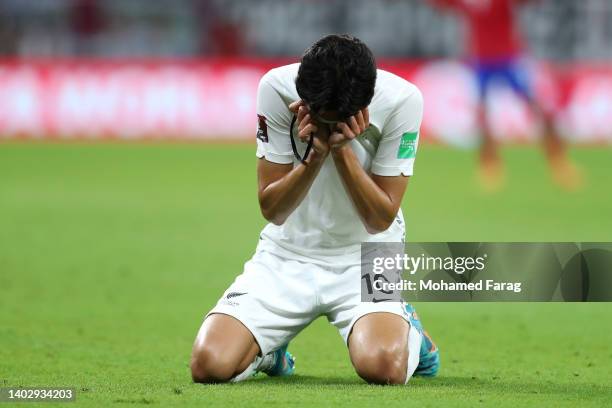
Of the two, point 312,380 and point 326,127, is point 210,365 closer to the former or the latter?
point 312,380

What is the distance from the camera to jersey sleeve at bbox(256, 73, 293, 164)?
540 cm

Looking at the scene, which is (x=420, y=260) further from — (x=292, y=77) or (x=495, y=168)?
(x=495, y=168)

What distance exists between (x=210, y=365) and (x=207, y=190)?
938 cm

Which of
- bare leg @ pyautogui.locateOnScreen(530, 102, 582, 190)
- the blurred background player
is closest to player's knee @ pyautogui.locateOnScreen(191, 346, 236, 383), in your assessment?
bare leg @ pyautogui.locateOnScreen(530, 102, 582, 190)

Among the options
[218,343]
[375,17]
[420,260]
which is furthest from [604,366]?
[375,17]

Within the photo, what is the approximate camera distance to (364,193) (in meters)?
5.31

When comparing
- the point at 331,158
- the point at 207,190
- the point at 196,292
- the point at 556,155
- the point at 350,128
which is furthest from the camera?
the point at 556,155

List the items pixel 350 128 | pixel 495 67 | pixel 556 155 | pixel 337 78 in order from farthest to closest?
pixel 495 67 < pixel 556 155 < pixel 350 128 < pixel 337 78

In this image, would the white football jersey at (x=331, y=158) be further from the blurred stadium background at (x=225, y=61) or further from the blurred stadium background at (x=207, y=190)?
the blurred stadium background at (x=225, y=61)

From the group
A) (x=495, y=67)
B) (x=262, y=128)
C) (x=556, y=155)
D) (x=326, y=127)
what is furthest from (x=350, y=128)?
(x=495, y=67)

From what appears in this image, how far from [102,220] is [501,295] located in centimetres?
653

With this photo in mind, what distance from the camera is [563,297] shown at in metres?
5.73

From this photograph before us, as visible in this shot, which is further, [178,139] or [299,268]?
[178,139]

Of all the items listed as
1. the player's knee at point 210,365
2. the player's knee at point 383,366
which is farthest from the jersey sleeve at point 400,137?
the player's knee at point 210,365
